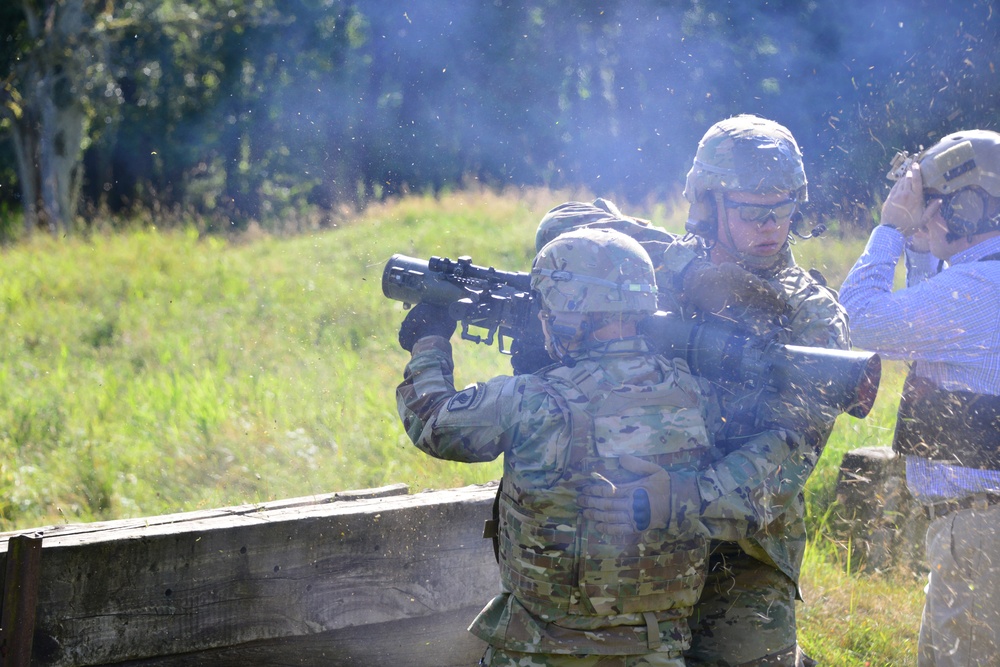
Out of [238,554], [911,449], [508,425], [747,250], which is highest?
[747,250]

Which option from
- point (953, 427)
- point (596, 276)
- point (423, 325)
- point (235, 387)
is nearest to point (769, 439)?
point (596, 276)

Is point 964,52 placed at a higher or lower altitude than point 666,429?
higher

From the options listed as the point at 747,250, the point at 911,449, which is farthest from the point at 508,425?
the point at 911,449

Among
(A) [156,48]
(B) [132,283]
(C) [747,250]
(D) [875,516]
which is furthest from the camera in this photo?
(A) [156,48]

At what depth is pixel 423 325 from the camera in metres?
2.92

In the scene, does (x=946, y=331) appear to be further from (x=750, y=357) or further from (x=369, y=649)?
(x=369, y=649)

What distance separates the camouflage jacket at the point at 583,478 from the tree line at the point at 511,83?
469cm

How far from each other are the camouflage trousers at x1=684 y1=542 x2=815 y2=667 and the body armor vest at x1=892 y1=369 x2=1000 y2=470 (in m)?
0.77

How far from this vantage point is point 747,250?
2.93m

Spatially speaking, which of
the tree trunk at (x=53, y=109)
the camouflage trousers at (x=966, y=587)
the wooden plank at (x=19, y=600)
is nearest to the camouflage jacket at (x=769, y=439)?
the camouflage trousers at (x=966, y=587)

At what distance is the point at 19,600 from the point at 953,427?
9.36ft

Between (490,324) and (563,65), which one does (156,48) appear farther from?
(490,324)

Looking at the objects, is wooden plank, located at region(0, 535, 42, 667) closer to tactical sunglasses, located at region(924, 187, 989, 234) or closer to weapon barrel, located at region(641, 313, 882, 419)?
weapon barrel, located at region(641, 313, 882, 419)

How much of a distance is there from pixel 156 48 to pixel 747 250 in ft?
88.6
